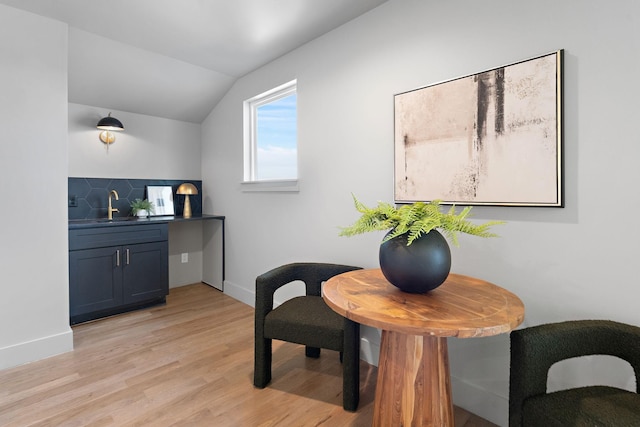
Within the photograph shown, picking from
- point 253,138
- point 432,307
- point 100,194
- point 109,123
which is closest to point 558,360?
point 432,307

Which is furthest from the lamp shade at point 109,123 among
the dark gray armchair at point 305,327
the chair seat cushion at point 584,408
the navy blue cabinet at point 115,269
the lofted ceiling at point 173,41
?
the chair seat cushion at point 584,408

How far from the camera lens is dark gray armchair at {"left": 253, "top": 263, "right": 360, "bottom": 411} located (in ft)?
5.70

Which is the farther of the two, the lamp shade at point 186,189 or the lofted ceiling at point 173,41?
the lamp shade at point 186,189

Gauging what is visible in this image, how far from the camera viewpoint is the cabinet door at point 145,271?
3.01 m

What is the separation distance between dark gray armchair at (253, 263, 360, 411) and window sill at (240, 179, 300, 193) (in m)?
0.82

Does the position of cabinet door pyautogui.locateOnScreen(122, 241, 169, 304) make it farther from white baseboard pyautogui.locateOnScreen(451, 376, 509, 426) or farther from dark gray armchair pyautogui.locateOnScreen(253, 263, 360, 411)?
white baseboard pyautogui.locateOnScreen(451, 376, 509, 426)

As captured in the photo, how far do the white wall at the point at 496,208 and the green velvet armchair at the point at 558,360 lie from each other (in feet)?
0.67

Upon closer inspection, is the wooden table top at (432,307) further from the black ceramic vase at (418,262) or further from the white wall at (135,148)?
the white wall at (135,148)

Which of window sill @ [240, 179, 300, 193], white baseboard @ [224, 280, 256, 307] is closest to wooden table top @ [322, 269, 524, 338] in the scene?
window sill @ [240, 179, 300, 193]

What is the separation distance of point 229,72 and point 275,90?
63 cm

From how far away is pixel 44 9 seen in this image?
2184 mm

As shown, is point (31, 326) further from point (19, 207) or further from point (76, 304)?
point (19, 207)

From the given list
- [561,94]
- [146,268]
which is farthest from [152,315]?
[561,94]

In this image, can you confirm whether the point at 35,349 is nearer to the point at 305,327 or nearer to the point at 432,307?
the point at 305,327
